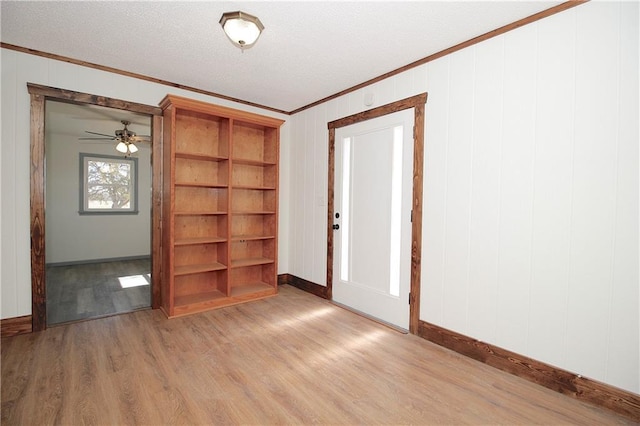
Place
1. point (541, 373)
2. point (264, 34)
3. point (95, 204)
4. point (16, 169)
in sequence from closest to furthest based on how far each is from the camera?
point (541, 373) < point (264, 34) < point (16, 169) < point (95, 204)

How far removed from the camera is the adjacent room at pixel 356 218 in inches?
75.0

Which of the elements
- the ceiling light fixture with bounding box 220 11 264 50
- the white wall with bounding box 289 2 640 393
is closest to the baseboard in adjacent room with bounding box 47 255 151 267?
the ceiling light fixture with bounding box 220 11 264 50

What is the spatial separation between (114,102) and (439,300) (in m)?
3.79

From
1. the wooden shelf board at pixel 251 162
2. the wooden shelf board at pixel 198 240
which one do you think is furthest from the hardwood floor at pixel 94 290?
the wooden shelf board at pixel 251 162

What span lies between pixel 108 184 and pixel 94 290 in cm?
292

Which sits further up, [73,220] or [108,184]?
[108,184]

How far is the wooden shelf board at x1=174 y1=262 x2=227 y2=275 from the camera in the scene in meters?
3.41

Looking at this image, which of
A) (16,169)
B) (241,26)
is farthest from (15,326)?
(241,26)

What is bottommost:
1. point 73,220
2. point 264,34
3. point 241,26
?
point 73,220

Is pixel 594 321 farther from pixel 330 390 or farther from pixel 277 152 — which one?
pixel 277 152

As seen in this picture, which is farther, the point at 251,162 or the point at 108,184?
the point at 108,184

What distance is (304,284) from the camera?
4359mm

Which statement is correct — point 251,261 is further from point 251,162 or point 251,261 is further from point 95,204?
point 95,204

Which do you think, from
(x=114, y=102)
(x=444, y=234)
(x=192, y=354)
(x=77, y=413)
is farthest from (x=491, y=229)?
(x=114, y=102)
